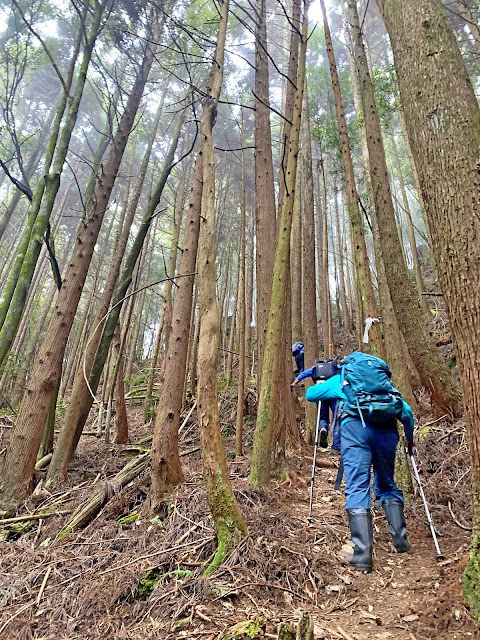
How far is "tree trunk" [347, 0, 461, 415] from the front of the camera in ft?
17.4

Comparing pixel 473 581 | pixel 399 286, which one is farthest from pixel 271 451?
pixel 399 286

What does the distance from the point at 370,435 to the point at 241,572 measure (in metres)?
1.38

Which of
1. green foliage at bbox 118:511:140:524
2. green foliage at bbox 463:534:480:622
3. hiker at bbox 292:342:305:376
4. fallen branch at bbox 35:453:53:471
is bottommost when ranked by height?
green foliage at bbox 118:511:140:524

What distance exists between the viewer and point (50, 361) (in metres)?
5.09

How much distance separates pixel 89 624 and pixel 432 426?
14.9 ft

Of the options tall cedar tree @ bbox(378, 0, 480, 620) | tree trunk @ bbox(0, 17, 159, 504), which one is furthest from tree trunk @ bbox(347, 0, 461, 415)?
tree trunk @ bbox(0, 17, 159, 504)

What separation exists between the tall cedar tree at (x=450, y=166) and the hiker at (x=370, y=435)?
0.83 meters

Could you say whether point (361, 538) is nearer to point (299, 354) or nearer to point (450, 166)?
point (450, 166)

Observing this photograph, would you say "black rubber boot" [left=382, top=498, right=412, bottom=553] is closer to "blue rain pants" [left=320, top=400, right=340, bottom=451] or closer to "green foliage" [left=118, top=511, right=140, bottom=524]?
"blue rain pants" [left=320, top=400, right=340, bottom=451]

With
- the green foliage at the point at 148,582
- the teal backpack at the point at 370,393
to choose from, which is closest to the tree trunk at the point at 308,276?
the teal backpack at the point at 370,393

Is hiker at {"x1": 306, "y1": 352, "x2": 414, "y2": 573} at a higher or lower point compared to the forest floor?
higher

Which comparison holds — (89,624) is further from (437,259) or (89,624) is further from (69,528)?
(437,259)

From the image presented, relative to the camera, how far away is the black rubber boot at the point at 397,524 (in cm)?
284

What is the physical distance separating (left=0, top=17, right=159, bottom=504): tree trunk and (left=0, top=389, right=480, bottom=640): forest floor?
51 cm
